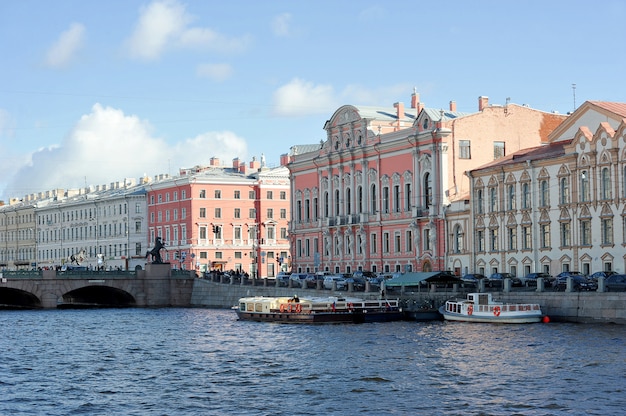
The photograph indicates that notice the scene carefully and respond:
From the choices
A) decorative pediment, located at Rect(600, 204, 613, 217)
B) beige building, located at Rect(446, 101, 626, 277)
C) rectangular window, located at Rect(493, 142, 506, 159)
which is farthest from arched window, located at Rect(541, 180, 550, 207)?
rectangular window, located at Rect(493, 142, 506, 159)

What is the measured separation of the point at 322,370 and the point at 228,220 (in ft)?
224

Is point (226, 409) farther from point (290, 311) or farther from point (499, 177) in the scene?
point (499, 177)

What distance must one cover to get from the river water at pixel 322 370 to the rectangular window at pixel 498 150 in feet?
76.0

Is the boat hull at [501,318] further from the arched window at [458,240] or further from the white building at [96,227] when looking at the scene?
the white building at [96,227]

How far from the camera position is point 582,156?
2370 inches

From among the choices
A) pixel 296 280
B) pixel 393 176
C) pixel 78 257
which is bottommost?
pixel 296 280

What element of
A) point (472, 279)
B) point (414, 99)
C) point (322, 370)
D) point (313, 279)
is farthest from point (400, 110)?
point (322, 370)

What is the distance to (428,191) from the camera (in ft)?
246

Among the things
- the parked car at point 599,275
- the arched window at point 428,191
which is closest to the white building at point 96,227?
the arched window at point 428,191

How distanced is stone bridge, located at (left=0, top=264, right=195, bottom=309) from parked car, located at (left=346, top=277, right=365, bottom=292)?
684 inches

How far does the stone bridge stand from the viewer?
3157 inches

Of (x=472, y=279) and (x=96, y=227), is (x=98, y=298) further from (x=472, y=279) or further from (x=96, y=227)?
(x=472, y=279)

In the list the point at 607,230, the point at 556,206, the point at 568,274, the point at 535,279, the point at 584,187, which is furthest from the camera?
the point at 556,206

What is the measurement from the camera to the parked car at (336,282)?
6650 centimetres
